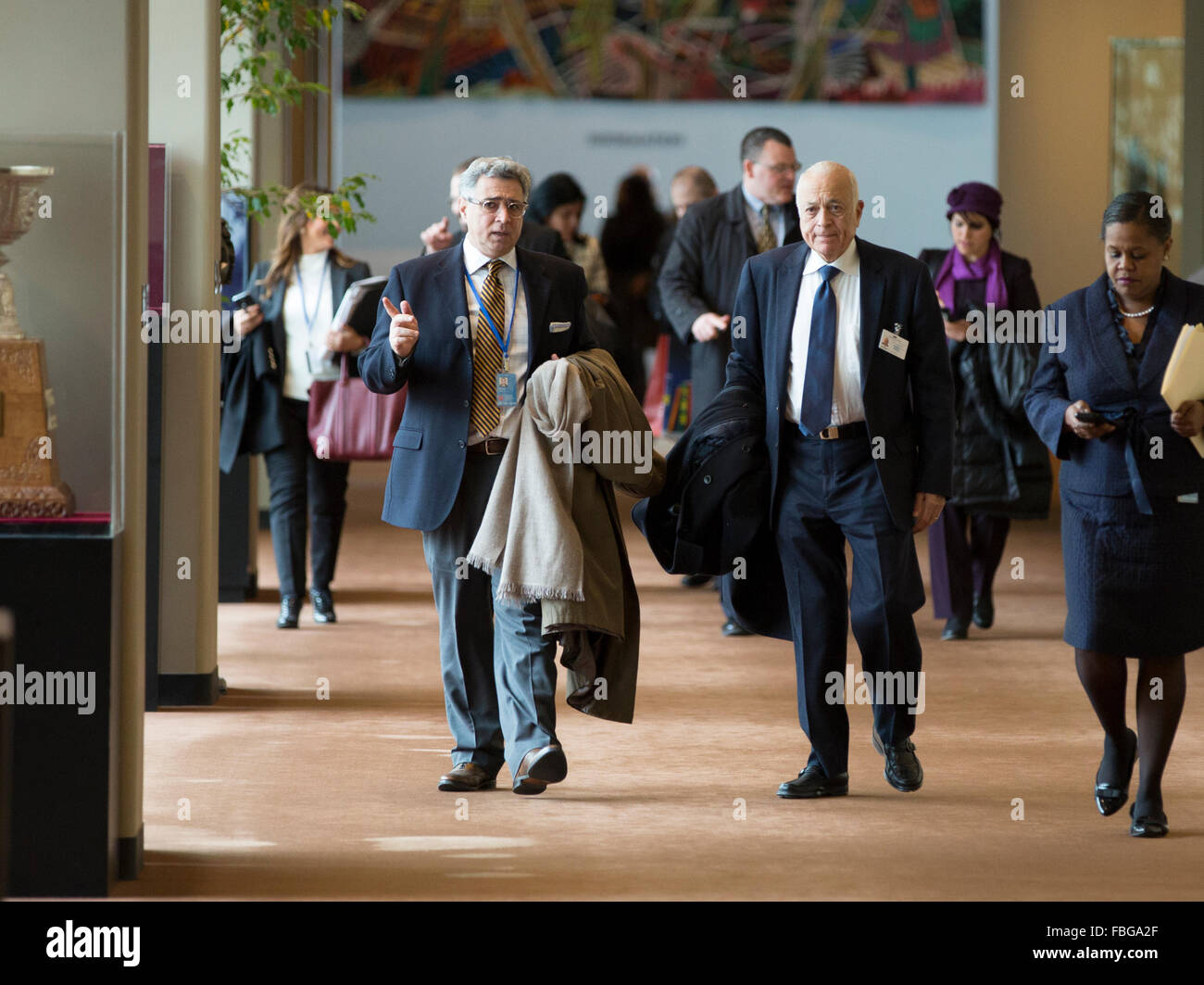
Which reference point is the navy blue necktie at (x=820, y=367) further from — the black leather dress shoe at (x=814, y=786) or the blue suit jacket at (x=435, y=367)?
the black leather dress shoe at (x=814, y=786)

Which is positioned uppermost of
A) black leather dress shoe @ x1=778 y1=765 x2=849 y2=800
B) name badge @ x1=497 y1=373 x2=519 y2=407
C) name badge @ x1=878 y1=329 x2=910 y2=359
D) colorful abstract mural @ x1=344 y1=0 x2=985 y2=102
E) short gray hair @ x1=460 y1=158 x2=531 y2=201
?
colorful abstract mural @ x1=344 y1=0 x2=985 y2=102

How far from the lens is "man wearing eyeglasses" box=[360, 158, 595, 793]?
4.76 metres

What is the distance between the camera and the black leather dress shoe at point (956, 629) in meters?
7.65

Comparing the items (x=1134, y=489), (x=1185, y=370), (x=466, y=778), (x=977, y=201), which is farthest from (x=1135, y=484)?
(x=977, y=201)

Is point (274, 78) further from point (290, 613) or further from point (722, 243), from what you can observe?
point (290, 613)

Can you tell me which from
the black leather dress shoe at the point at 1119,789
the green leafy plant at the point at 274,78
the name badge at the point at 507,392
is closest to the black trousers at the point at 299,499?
the green leafy plant at the point at 274,78

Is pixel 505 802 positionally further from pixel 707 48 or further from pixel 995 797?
pixel 707 48

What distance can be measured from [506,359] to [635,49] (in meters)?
9.74

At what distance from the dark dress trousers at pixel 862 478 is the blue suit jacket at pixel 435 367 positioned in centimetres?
57

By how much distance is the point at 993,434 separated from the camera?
7559mm

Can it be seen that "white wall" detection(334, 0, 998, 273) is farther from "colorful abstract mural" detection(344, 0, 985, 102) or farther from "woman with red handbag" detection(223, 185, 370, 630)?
"woman with red handbag" detection(223, 185, 370, 630)

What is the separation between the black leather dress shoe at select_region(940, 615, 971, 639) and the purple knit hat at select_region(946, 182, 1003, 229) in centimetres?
171

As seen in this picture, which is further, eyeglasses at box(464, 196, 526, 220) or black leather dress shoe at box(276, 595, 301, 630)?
black leather dress shoe at box(276, 595, 301, 630)

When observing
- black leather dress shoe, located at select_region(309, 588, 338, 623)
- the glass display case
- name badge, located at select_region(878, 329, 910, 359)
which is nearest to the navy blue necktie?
name badge, located at select_region(878, 329, 910, 359)
